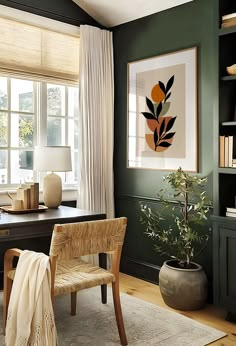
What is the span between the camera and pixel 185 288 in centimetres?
319

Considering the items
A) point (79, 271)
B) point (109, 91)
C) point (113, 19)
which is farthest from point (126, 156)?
point (79, 271)

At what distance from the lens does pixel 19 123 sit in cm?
388

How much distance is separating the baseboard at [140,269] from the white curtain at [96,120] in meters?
0.51

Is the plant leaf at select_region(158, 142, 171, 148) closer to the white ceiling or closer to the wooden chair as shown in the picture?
the white ceiling

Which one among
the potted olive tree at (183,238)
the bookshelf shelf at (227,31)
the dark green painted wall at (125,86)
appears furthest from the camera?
the dark green painted wall at (125,86)

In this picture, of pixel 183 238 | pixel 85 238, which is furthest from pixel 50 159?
pixel 183 238

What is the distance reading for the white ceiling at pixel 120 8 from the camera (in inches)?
148

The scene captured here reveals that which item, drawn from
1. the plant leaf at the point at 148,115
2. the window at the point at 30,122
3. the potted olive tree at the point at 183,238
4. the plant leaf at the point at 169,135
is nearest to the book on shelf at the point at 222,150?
the potted olive tree at the point at 183,238

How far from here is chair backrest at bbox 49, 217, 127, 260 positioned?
2.37 metres

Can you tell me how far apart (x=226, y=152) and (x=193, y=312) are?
4.18 ft

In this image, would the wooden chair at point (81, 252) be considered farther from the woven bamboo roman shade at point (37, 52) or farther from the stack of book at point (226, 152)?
the woven bamboo roman shade at point (37, 52)

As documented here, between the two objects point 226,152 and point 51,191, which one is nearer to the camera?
point 226,152

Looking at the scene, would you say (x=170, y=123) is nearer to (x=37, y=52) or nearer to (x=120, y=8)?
(x=120, y=8)

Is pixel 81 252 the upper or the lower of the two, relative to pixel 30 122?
lower
